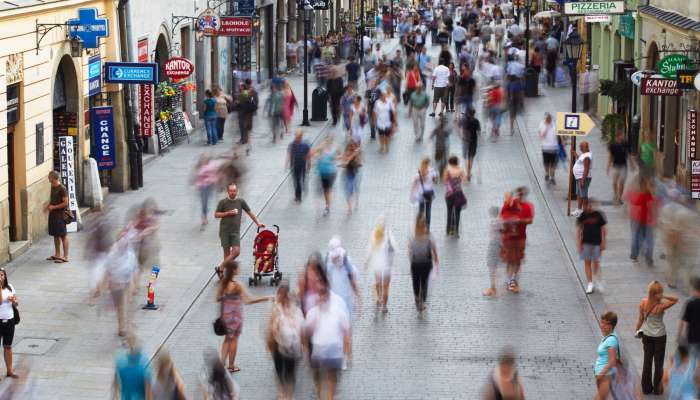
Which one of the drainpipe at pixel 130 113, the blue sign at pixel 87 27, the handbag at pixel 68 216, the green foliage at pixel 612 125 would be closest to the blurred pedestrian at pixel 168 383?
the handbag at pixel 68 216

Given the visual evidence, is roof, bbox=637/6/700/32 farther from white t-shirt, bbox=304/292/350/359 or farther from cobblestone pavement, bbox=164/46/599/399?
white t-shirt, bbox=304/292/350/359

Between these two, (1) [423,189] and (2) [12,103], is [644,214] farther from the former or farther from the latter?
(2) [12,103]

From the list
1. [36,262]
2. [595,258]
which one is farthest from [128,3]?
[595,258]

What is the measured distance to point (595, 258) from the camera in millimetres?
18938

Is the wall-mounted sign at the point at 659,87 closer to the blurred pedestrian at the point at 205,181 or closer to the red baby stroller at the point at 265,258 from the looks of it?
the blurred pedestrian at the point at 205,181

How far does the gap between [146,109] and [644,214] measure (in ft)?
45.6

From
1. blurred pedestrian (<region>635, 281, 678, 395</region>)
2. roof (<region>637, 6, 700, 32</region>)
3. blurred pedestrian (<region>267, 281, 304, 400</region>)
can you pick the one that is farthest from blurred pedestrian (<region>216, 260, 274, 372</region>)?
roof (<region>637, 6, 700, 32</region>)

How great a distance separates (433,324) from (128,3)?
14103 millimetres

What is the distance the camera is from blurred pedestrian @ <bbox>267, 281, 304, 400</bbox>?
13797 mm

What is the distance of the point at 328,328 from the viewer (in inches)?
540

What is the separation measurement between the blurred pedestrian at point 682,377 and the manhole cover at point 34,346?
778 cm

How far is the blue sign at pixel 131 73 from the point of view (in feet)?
85.4

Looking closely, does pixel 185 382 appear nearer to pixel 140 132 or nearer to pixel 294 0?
pixel 140 132

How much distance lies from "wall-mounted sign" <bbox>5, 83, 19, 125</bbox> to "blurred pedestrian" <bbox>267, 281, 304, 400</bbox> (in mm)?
9356
